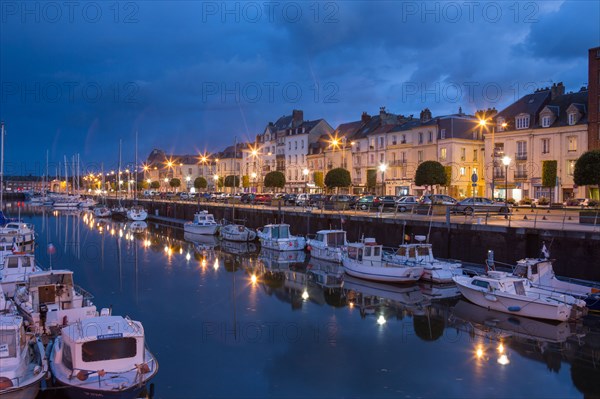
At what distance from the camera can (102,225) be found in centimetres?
7538

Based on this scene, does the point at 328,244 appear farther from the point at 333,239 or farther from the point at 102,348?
the point at 102,348

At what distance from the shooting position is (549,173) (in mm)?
57875

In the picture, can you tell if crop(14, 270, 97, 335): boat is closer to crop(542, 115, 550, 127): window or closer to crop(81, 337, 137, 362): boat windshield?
crop(81, 337, 137, 362): boat windshield

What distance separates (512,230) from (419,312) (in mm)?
9158

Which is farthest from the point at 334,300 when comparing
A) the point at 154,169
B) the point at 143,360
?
the point at 154,169

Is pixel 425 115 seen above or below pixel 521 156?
above

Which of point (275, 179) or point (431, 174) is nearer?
point (431, 174)

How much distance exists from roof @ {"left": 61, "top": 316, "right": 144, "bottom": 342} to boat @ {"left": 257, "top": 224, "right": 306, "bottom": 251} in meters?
29.0

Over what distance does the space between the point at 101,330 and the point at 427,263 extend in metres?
20.6

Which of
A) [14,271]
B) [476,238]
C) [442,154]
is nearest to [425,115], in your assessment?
[442,154]

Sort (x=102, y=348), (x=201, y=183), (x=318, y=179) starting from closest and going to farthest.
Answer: (x=102, y=348) < (x=318, y=179) < (x=201, y=183)

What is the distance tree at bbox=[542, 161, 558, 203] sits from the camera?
57.6 meters

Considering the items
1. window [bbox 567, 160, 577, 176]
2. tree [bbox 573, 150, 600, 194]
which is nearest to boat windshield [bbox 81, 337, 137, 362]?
tree [bbox 573, 150, 600, 194]

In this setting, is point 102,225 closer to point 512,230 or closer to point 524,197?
point 524,197
